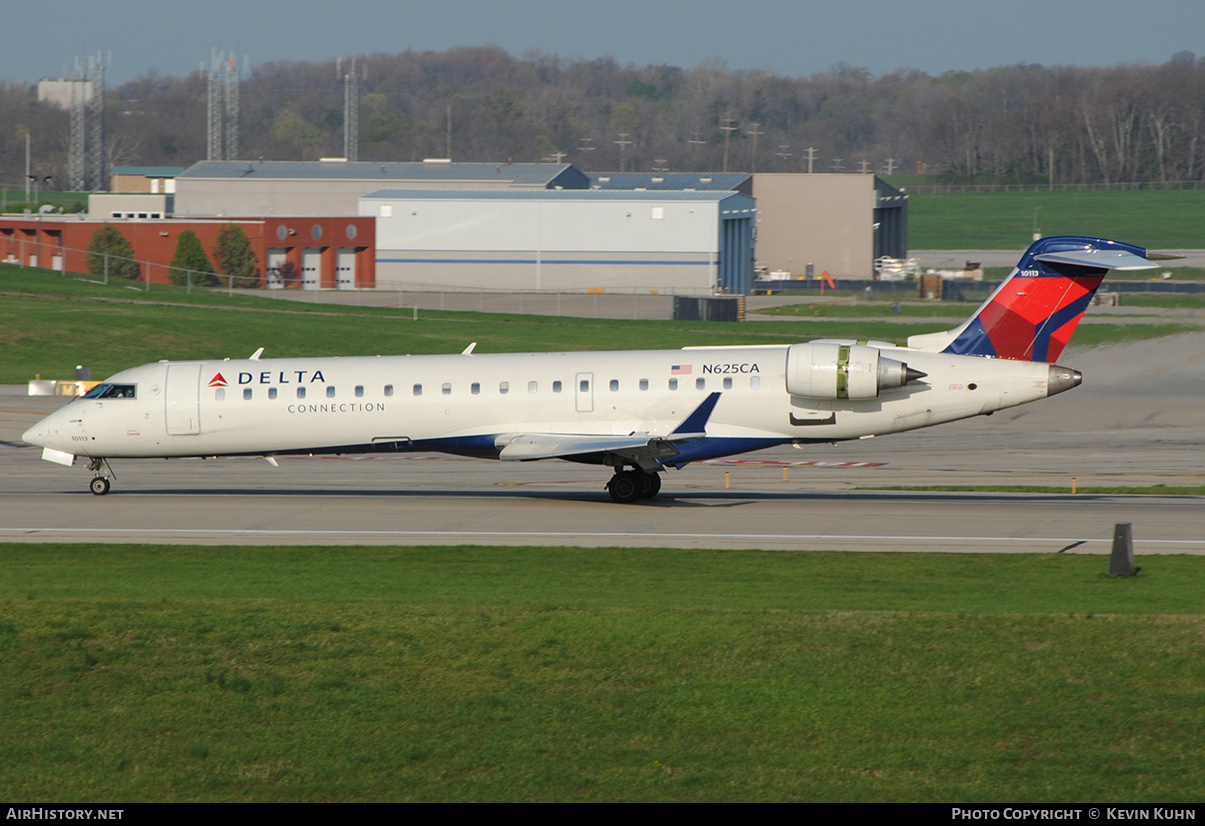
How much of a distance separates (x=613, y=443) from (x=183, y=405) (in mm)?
9275

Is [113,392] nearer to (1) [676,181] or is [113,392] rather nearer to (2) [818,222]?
(1) [676,181]

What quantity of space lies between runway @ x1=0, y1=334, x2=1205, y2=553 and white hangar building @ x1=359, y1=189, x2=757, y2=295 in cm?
4634

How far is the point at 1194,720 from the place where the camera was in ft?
47.3

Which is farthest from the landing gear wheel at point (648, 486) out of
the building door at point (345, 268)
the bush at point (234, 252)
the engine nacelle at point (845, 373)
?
the building door at point (345, 268)

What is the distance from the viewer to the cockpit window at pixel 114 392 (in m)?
29.3

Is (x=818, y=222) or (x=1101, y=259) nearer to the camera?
(x=1101, y=259)

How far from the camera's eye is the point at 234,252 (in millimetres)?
92938

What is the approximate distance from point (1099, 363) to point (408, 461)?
29.0 meters

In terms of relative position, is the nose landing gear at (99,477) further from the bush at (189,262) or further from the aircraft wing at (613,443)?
the bush at (189,262)

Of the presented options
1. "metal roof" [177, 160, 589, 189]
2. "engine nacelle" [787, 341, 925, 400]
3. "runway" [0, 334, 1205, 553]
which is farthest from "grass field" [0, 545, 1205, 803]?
"metal roof" [177, 160, 589, 189]

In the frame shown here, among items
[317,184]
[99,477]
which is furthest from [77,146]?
[99,477]

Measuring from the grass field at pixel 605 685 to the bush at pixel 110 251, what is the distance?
76.4 metres

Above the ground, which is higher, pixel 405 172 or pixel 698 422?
pixel 405 172

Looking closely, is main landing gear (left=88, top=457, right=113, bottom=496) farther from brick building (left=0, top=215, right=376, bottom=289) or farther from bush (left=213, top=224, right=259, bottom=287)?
brick building (left=0, top=215, right=376, bottom=289)
